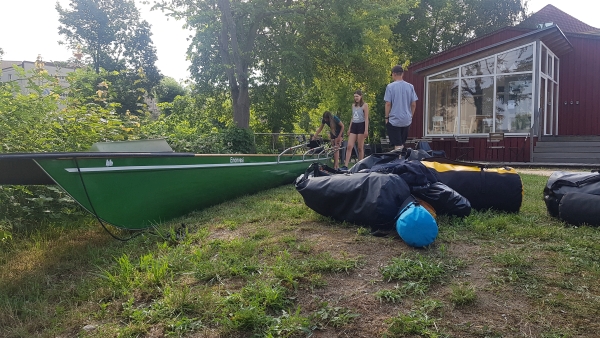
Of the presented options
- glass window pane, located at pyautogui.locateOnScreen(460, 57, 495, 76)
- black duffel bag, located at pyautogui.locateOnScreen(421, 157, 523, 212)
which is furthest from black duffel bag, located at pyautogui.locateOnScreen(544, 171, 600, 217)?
glass window pane, located at pyautogui.locateOnScreen(460, 57, 495, 76)

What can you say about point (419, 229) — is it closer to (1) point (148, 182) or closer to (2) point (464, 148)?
(1) point (148, 182)

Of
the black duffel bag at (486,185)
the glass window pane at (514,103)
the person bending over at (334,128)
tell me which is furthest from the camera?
the glass window pane at (514,103)

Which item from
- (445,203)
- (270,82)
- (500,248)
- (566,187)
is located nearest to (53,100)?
(445,203)

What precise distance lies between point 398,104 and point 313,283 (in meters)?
4.90

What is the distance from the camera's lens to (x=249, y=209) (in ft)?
16.2

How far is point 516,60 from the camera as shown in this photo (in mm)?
13328

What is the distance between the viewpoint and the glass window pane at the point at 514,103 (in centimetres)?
1320

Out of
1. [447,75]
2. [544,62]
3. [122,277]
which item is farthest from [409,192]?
[544,62]

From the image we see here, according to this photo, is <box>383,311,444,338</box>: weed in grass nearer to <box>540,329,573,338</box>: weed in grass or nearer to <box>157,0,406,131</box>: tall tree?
<box>540,329,573,338</box>: weed in grass

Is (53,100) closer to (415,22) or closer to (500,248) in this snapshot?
(500,248)

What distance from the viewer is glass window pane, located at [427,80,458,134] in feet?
Result: 48.3

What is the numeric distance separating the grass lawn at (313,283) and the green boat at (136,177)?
42cm

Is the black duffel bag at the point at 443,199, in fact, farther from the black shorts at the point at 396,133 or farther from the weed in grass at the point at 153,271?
the black shorts at the point at 396,133

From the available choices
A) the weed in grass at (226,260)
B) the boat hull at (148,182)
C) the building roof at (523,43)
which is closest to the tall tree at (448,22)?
the building roof at (523,43)
